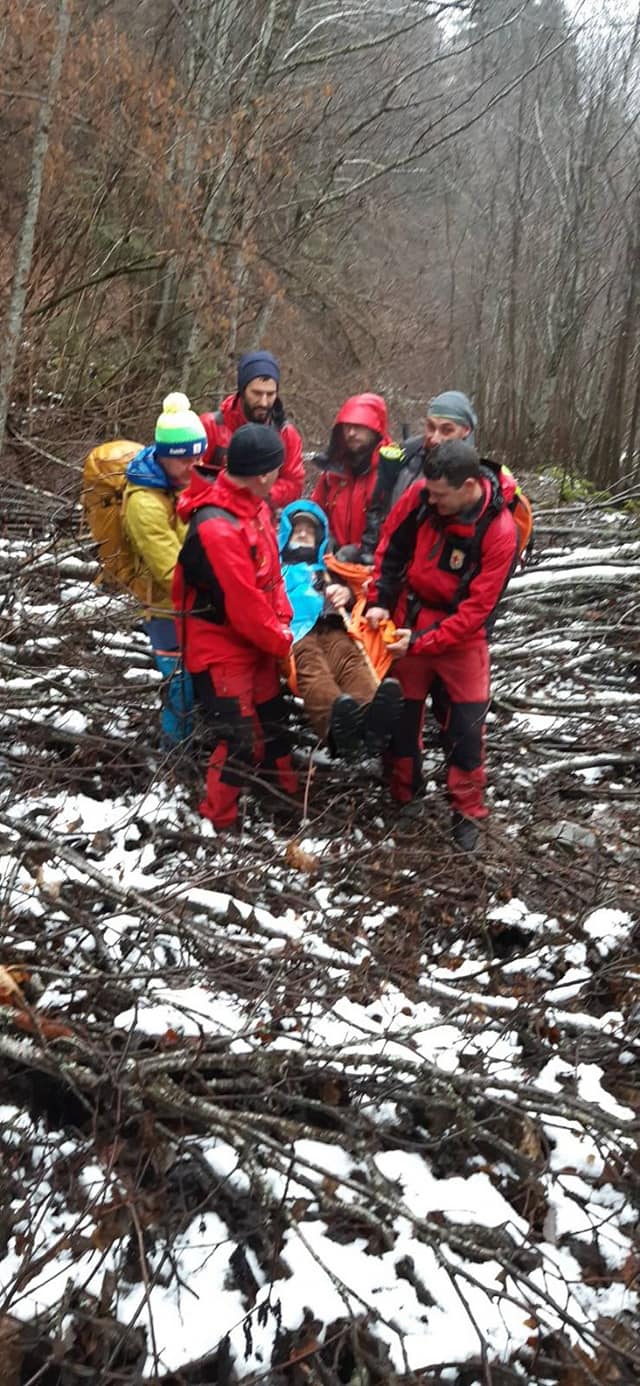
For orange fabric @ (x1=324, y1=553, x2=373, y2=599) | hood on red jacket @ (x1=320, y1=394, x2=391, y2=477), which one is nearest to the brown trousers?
orange fabric @ (x1=324, y1=553, x2=373, y2=599)

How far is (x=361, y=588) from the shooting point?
5.17 metres

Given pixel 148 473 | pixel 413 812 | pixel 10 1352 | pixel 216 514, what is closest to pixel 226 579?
pixel 216 514

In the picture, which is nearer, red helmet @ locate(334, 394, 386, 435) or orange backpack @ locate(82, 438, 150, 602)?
orange backpack @ locate(82, 438, 150, 602)

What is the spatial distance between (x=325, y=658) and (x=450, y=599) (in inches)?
26.7

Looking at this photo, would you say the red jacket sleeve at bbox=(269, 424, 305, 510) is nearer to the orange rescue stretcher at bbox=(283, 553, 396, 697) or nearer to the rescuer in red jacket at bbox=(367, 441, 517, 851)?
the orange rescue stretcher at bbox=(283, 553, 396, 697)

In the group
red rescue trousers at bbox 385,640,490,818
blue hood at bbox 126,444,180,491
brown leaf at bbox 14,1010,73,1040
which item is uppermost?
blue hood at bbox 126,444,180,491

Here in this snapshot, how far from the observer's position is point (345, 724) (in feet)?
14.1

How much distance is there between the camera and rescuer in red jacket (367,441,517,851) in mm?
4305

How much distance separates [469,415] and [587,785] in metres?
2.11

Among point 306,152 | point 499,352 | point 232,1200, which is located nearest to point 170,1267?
point 232,1200

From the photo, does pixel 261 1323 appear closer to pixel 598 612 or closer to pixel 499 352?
pixel 598 612

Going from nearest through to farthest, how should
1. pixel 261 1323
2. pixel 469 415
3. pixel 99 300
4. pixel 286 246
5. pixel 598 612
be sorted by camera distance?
pixel 261 1323 → pixel 469 415 → pixel 598 612 → pixel 99 300 → pixel 286 246

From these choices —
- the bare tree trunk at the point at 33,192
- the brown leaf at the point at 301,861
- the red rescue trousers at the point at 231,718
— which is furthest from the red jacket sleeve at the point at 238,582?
the bare tree trunk at the point at 33,192

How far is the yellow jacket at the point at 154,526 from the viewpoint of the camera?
4.57 meters
